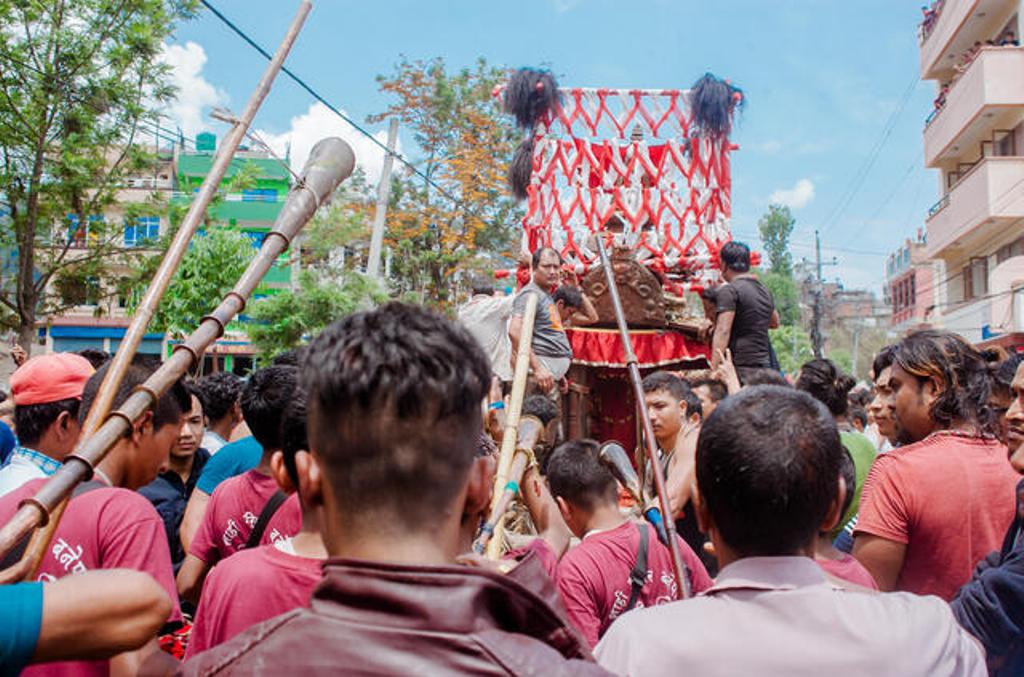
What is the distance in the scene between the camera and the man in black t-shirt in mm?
5805

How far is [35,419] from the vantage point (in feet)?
8.98

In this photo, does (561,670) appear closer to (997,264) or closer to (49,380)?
(49,380)

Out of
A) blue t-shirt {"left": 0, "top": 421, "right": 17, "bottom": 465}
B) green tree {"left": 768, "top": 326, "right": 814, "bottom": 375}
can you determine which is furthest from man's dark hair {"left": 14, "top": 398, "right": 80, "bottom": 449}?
green tree {"left": 768, "top": 326, "right": 814, "bottom": 375}

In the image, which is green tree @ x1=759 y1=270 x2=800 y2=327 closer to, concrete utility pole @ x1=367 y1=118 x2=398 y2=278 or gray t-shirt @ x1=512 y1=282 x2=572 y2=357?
concrete utility pole @ x1=367 y1=118 x2=398 y2=278

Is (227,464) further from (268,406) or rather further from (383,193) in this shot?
(383,193)

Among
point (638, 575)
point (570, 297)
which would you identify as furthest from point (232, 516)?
point (570, 297)

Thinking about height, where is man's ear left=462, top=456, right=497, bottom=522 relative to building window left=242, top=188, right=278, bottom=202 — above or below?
below

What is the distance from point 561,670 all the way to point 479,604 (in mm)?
136

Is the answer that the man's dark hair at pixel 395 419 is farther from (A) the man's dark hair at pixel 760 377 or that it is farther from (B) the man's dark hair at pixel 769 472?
(A) the man's dark hair at pixel 760 377

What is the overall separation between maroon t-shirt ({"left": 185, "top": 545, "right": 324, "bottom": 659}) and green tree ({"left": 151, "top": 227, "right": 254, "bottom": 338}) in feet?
50.0

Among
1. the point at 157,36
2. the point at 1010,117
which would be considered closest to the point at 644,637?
the point at 157,36

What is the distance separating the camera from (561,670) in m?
1.15

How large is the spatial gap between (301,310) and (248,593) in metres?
20.5

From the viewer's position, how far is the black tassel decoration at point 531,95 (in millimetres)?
8695
